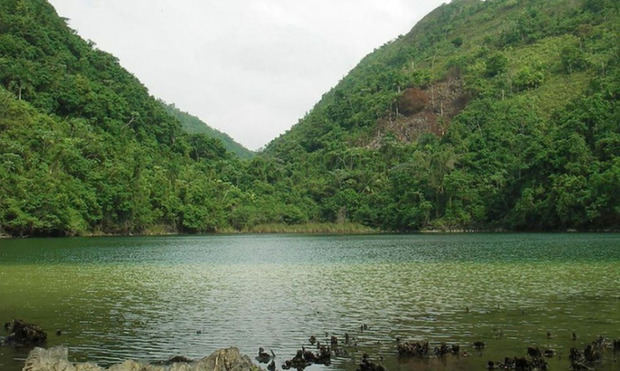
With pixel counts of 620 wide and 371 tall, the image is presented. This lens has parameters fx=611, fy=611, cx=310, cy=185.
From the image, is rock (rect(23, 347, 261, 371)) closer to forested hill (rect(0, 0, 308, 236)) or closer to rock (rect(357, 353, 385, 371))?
rock (rect(357, 353, 385, 371))

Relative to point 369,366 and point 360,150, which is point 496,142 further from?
point 369,366

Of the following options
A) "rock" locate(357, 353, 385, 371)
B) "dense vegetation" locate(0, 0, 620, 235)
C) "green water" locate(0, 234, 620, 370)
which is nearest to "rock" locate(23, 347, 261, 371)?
"green water" locate(0, 234, 620, 370)

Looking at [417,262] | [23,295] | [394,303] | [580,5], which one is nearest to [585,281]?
[394,303]

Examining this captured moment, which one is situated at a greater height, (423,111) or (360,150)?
(423,111)

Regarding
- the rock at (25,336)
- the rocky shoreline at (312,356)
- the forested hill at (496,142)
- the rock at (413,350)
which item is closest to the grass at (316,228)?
the forested hill at (496,142)

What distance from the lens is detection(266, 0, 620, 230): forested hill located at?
103 meters

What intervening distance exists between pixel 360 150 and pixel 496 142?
1786 inches

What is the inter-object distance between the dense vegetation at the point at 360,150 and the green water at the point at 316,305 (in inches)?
2108

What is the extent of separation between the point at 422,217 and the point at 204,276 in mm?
95006

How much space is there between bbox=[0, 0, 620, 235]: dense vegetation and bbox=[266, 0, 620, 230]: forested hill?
1.34 ft

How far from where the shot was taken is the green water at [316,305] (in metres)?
19.7

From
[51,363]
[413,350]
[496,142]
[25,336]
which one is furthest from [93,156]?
[413,350]

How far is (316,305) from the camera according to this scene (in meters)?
28.4

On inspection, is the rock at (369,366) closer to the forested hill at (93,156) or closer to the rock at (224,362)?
the rock at (224,362)
